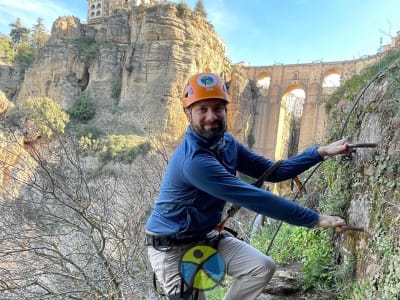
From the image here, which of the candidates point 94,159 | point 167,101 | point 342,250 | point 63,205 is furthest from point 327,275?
point 167,101

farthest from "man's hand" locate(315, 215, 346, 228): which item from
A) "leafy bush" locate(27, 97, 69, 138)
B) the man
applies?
"leafy bush" locate(27, 97, 69, 138)

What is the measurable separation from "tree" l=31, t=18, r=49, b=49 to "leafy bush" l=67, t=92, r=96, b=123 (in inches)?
589

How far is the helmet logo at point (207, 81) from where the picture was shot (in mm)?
2116

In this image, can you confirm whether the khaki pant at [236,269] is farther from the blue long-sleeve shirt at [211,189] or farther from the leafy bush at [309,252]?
the leafy bush at [309,252]

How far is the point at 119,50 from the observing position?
30453mm

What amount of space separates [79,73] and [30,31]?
21.3m

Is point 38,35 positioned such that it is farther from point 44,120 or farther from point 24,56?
point 44,120

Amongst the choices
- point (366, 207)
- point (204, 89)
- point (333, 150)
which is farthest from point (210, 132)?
point (366, 207)

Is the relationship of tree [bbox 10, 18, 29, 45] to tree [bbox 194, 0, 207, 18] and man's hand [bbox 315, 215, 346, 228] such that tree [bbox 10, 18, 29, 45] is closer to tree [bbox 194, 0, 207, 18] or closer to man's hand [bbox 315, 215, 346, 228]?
tree [bbox 194, 0, 207, 18]

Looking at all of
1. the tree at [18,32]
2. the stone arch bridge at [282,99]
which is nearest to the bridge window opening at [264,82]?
the stone arch bridge at [282,99]

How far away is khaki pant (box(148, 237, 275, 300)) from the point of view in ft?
7.38

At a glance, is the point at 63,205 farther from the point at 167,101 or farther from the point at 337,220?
the point at 167,101

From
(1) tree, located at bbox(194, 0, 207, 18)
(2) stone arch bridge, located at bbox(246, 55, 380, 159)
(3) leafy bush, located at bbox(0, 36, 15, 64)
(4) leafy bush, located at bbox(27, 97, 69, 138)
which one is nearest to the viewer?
(4) leafy bush, located at bbox(27, 97, 69, 138)

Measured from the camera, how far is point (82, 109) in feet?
94.1
